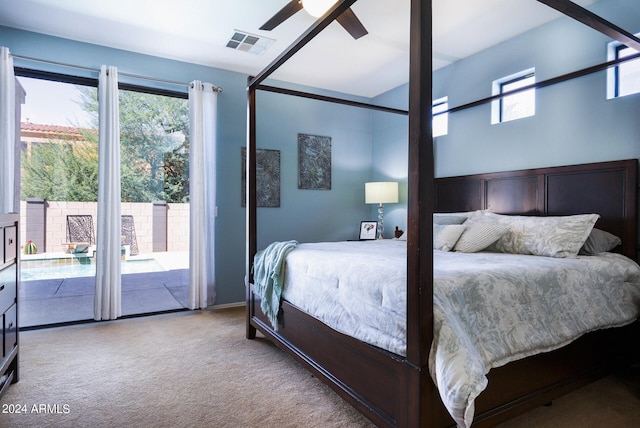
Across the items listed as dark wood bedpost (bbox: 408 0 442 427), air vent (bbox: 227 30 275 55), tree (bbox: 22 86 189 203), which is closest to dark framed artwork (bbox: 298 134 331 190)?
air vent (bbox: 227 30 275 55)

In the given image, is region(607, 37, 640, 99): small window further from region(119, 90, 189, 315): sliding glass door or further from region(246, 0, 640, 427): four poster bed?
region(119, 90, 189, 315): sliding glass door

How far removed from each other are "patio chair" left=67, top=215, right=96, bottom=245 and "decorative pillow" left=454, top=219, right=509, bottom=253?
134 inches

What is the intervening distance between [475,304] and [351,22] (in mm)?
2109

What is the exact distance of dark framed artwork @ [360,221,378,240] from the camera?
4699 millimetres

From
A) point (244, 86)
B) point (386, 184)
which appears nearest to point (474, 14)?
point (386, 184)

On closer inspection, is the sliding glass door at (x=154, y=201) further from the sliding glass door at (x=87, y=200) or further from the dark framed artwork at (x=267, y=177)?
the dark framed artwork at (x=267, y=177)

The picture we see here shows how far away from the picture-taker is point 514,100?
3400 millimetres

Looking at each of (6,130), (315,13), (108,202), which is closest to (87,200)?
(108,202)

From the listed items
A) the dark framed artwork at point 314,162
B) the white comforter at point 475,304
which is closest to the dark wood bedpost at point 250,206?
the white comforter at point 475,304

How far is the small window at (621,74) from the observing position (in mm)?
2621

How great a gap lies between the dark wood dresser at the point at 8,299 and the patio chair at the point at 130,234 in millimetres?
1369

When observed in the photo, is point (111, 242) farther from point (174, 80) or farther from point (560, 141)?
point (560, 141)

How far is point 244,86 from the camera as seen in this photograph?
4262 mm

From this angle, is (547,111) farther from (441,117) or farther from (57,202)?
(57,202)
